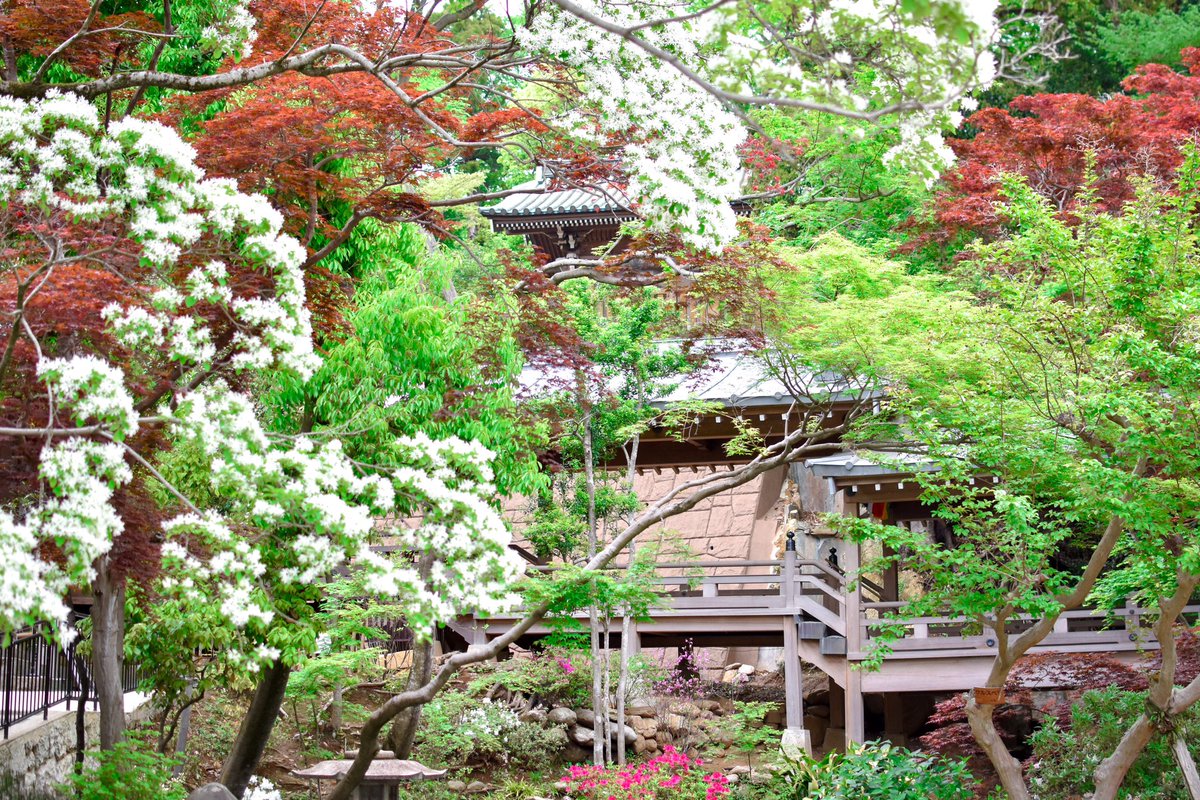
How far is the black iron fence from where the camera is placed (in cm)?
966

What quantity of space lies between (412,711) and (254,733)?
3275 millimetres

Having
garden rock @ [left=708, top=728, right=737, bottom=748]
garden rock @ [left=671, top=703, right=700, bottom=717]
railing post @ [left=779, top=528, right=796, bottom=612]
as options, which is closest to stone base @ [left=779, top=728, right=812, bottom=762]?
railing post @ [left=779, top=528, right=796, bottom=612]

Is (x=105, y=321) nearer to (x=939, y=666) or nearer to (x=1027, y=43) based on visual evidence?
(x=939, y=666)

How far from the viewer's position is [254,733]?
9.07 metres

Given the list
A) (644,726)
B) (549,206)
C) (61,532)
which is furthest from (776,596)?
(61,532)

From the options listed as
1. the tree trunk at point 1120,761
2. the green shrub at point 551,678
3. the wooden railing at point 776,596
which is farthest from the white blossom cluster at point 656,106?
the green shrub at point 551,678

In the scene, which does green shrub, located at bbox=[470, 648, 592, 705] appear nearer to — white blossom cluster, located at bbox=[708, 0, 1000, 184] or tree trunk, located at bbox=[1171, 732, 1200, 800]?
tree trunk, located at bbox=[1171, 732, 1200, 800]

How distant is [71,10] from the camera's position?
670cm

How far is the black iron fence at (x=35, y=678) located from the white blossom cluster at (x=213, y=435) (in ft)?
16.8

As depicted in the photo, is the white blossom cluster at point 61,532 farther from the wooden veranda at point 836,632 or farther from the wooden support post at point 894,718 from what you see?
the wooden support post at point 894,718

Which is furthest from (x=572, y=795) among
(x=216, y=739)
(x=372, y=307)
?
(x=372, y=307)

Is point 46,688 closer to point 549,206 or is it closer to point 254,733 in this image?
point 254,733

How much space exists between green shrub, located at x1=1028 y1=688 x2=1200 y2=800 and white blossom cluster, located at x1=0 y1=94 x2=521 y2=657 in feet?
26.1

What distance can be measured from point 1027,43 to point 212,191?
61.7 feet
